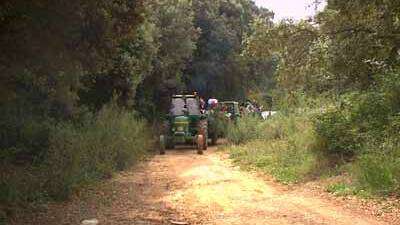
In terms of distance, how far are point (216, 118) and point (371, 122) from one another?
13.7 metres

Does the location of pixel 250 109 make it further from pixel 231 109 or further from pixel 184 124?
pixel 184 124

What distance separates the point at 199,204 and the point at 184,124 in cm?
1218

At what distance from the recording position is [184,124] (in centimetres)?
2270

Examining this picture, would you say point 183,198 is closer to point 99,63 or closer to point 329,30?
point 99,63

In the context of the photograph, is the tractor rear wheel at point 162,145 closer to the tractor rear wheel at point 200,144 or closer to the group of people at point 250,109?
the tractor rear wheel at point 200,144

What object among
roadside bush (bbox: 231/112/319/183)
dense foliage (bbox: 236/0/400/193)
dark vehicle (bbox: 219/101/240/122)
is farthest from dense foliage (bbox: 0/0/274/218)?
dark vehicle (bbox: 219/101/240/122)

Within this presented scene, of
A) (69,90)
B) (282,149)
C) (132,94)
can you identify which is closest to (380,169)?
(282,149)

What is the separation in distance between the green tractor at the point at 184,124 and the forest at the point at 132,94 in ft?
4.48

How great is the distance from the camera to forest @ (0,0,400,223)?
30.8 feet

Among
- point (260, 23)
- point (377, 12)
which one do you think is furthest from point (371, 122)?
point (260, 23)

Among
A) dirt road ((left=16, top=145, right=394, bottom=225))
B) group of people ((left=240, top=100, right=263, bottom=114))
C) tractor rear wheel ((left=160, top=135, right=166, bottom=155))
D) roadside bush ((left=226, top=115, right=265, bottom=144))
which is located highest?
group of people ((left=240, top=100, right=263, bottom=114))

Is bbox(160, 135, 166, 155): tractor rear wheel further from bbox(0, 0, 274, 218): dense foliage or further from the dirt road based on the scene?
the dirt road

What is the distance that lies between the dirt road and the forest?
705mm

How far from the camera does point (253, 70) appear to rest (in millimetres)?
40156
